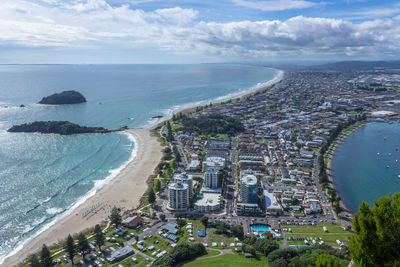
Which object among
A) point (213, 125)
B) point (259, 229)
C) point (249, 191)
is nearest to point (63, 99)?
point (213, 125)

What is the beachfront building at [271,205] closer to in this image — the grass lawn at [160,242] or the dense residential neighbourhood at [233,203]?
the dense residential neighbourhood at [233,203]

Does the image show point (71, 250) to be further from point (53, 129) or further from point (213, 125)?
point (213, 125)

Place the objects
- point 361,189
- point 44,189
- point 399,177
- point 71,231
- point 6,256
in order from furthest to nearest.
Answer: point 399,177
point 361,189
point 44,189
point 71,231
point 6,256

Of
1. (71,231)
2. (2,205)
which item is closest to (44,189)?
(2,205)

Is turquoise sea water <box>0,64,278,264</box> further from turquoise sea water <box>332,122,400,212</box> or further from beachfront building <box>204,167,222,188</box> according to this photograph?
turquoise sea water <box>332,122,400,212</box>

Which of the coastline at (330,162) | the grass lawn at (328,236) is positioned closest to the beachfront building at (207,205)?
the grass lawn at (328,236)

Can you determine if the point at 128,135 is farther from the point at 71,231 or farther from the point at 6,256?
the point at 6,256
